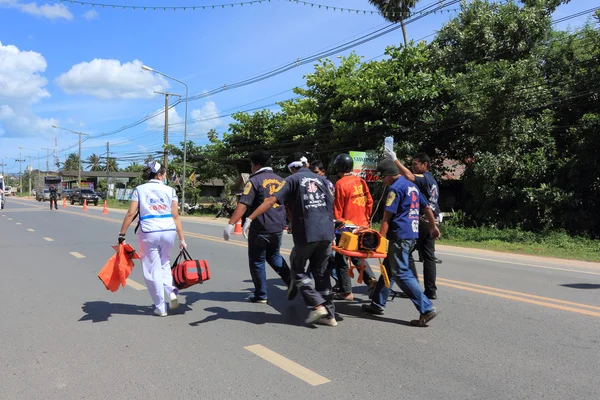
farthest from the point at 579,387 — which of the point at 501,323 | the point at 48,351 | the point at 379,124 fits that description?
the point at 379,124

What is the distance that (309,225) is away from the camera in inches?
181

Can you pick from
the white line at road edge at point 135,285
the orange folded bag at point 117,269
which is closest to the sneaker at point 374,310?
the orange folded bag at point 117,269

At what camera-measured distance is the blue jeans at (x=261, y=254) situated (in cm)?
549

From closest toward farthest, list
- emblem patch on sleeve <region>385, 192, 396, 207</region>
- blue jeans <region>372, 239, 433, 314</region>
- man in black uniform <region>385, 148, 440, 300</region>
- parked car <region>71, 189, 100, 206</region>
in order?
blue jeans <region>372, 239, 433, 314</region> < emblem patch on sleeve <region>385, 192, 396, 207</region> < man in black uniform <region>385, 148, 440, 300</region> < parked car <region>71, 189, 100, 206</region>

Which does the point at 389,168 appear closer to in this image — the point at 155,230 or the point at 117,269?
the point at 155,230

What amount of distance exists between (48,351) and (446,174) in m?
18.8

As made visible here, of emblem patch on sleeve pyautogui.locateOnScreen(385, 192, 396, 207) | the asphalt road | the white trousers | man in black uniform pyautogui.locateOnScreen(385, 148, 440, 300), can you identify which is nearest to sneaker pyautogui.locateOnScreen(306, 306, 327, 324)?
the asphalt road

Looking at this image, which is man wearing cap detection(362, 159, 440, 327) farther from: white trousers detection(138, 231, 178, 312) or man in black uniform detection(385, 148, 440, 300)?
white trousers detection(138, 231, 178, 312)

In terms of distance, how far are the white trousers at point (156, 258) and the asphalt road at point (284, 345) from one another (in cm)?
37

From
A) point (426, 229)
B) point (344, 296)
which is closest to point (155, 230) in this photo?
point (344, 296)

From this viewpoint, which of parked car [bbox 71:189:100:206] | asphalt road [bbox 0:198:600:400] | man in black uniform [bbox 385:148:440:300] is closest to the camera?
asphalt road [bbox 0:198:600:400]

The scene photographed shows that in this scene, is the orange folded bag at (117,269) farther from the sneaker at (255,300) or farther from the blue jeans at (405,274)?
the blue jeans at (405,274)

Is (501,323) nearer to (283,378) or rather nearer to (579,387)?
(579,387)

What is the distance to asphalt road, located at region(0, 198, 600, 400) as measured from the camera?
3350mm
